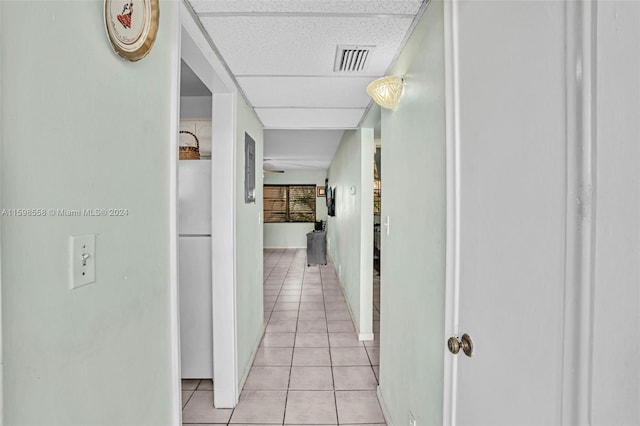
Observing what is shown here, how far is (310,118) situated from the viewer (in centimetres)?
291

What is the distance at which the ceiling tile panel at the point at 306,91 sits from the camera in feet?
6.73

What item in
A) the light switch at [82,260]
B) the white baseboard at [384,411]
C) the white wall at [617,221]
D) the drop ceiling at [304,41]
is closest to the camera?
the white wall at [617,221]

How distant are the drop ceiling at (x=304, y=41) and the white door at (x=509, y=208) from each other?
1.59ft

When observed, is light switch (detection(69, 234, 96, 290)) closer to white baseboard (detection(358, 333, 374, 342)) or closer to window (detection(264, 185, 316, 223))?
white baseboard (detection(358, 333, 374, 342))

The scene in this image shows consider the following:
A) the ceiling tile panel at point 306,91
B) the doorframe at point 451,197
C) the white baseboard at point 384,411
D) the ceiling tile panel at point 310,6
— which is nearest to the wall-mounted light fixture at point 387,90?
the ceiling tile panel at point 310,6

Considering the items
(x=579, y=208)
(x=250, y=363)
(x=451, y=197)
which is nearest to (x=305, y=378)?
(x=250, y=363)

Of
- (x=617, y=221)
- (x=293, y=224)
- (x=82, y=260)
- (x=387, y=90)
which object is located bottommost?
(x=293, y=224)

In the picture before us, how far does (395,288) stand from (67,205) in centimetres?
155

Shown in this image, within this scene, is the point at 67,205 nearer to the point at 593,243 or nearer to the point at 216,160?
the point at 593,243

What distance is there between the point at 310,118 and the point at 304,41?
1364 mm

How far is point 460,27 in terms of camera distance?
95 centimetres

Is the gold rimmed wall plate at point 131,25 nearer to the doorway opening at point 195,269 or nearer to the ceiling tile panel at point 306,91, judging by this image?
the ceiling tile panel at point 306,91

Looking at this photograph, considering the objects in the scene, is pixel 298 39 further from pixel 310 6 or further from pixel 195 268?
pixel 195 268

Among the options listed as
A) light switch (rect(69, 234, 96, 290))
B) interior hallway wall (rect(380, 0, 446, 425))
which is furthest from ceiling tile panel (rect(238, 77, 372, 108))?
light switch (rect(69, 234, 96, 290))
